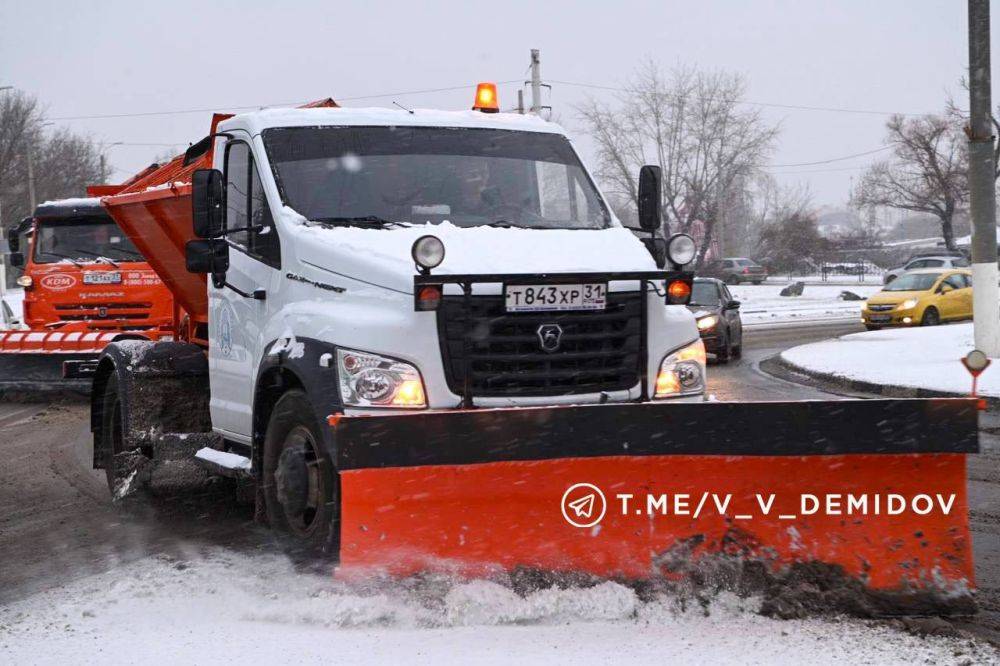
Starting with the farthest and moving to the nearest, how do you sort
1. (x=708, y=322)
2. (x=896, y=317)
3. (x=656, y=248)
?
(x=896, y=317) < (x=708, y=322) < (x=656, y=248)

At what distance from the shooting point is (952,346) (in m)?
19.2

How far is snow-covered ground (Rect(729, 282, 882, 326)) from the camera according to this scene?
36.2 metres

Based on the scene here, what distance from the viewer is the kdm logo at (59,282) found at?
16422mm

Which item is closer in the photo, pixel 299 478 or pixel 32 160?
pixel 299 478

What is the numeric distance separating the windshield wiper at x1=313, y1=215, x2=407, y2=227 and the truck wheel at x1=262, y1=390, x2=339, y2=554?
3.16 feet

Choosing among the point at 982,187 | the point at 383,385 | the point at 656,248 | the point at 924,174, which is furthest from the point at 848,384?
the point at 924,174

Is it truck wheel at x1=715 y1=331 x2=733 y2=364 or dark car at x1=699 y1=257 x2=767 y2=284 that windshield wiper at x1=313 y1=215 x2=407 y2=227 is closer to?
truck wheel at x1=715 y1=331 x2=733 y2=364

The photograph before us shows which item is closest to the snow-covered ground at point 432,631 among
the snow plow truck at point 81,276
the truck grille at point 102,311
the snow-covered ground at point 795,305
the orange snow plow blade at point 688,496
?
the orange snow plow blade at point 688,496

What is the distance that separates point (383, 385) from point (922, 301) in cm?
2492

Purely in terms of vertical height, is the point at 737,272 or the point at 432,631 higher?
the point at 737,272

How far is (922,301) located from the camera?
2800cm

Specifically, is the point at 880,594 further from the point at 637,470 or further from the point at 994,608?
the point at 637,470

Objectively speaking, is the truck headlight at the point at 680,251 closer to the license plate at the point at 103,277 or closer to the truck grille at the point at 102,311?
the truck grille at the point at 102,311

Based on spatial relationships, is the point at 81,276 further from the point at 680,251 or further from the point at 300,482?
the point at 680,251
